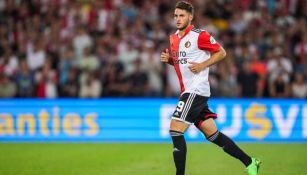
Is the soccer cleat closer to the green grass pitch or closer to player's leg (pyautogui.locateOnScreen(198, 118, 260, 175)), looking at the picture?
player's leg (pyautogui.locateOnScreen(198, 118, 260, 175))

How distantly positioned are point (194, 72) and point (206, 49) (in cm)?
35

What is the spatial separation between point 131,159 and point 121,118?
3.63 m

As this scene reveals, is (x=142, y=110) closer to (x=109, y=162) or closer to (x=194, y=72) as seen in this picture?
(x=109, y=162)

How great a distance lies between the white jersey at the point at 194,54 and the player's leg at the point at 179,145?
1.53 ft

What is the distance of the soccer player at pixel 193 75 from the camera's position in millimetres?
8227

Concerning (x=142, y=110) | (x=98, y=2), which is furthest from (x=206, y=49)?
(x=98, y=2)

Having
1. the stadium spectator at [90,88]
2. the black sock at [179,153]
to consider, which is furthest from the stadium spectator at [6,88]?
the black sock at [179,153]

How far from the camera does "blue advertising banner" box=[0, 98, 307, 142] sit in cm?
1447

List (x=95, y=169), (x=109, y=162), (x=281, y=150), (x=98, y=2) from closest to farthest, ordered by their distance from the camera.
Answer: (x=95, y=169)
(x=109, y=162)
(x=281, y=150)
(x=98, y=2)

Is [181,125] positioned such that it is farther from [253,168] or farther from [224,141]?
[253,168]

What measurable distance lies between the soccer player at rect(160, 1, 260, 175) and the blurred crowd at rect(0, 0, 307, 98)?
283 inches

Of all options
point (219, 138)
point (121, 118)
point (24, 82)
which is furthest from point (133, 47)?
point (219, 138)

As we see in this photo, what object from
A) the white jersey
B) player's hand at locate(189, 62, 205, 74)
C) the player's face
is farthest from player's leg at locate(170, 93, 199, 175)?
the player's face

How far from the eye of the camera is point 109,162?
10805 mm
